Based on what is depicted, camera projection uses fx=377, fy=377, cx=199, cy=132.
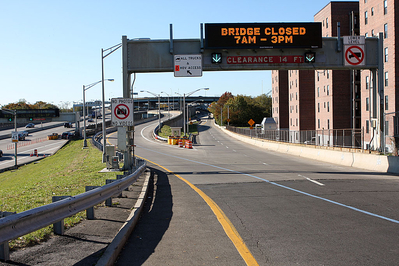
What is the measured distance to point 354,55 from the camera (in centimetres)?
2084

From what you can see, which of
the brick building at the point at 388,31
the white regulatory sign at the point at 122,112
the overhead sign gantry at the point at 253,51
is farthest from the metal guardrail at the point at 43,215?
the brick building at the point at 388,31

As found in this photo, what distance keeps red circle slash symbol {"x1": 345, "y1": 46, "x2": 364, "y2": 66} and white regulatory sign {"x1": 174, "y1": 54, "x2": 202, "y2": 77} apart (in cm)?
824

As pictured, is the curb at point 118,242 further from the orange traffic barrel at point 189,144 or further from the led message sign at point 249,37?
the orange traffic barrel at point 189,144

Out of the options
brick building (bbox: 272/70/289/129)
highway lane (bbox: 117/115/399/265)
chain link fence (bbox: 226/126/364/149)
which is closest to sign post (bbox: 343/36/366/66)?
chain link fence (bbox: 226/126/364/149)

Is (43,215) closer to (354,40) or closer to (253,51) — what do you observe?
(253,51)

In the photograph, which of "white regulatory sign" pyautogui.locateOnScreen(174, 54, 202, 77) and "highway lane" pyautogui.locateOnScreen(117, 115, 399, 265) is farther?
"white regulatory sign" pyautogui.locateOnScreen(174, 54, 202, 77)

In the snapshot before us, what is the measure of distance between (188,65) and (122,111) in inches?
210

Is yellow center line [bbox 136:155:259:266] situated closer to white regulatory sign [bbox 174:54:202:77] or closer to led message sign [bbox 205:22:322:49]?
white regulatory sign [bbox 174:54:202:77]

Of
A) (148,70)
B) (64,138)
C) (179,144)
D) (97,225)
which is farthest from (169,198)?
(64,138)

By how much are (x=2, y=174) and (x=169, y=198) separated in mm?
34427

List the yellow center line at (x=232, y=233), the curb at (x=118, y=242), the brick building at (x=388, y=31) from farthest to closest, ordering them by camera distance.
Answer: the brick building at (x=388, y=31) → the yellow center line at (x=232, y=233) → the curb at (x=118, y=242)

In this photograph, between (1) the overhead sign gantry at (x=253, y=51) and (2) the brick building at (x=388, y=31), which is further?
(2) the brick building at (x=388, y=31)

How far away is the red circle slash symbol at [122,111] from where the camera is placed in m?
17.2

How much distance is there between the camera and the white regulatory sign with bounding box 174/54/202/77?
20781 millimetres
